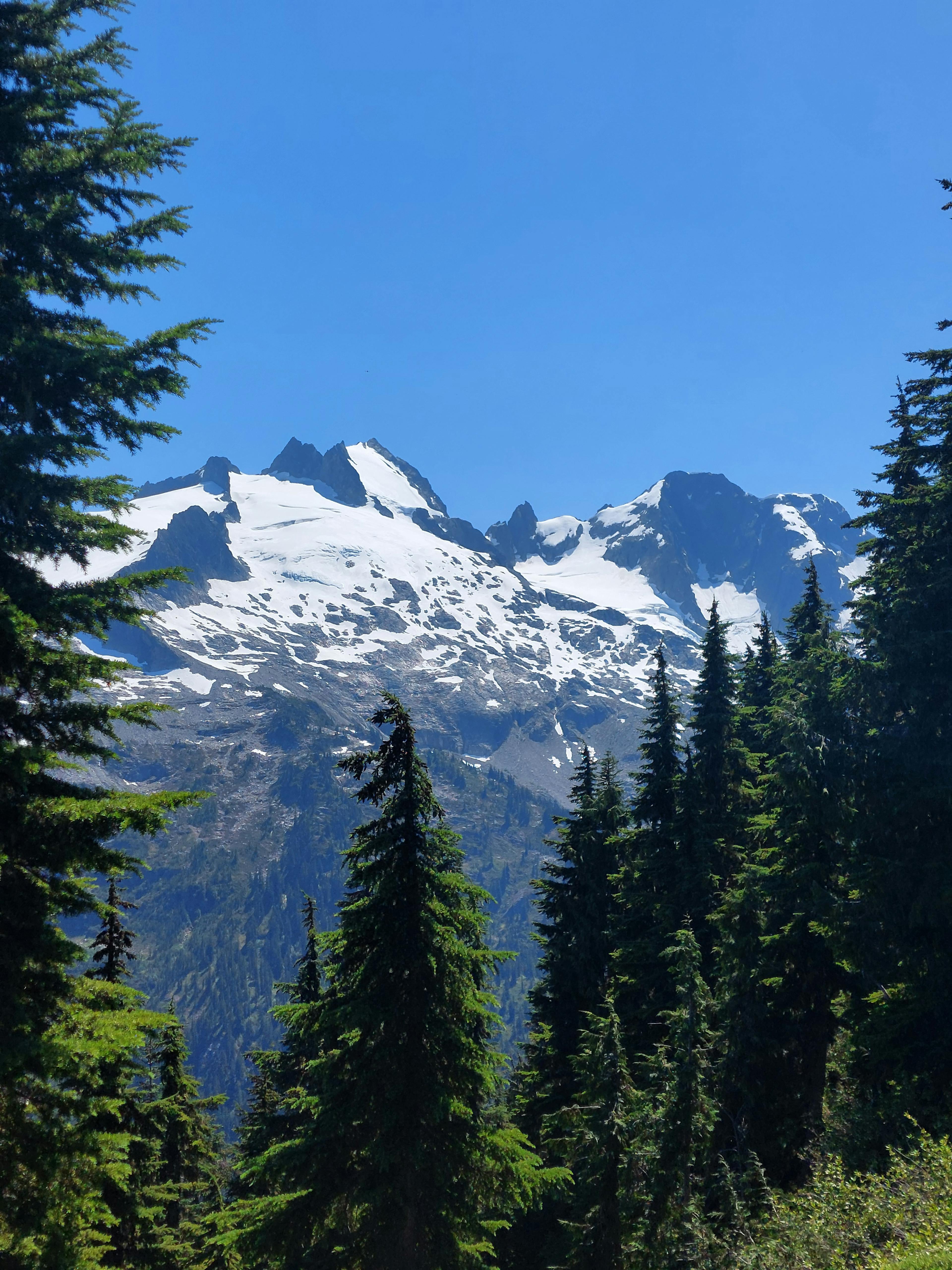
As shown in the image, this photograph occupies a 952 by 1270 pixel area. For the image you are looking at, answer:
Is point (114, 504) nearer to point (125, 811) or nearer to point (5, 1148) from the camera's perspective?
point (125, 811)

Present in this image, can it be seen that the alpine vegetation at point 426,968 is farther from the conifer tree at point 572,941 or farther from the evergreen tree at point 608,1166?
the conifer tree at point 572,941

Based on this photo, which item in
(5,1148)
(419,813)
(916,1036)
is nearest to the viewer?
(5,1148)

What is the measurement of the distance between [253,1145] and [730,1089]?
18.0 metres

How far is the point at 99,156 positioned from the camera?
13.5m

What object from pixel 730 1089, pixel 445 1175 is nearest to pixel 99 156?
pixel 445 1175

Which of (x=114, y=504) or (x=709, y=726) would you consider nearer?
(x=114, y=504)

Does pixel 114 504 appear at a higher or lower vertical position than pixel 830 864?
higher

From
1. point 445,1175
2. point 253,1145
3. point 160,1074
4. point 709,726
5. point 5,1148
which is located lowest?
point 253,1145

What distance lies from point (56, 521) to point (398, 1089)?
10.3m

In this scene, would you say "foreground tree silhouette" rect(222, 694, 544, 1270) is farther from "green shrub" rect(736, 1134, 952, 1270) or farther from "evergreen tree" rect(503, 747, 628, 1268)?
"evergreen tree" rect(503, 747, 628, 1268)

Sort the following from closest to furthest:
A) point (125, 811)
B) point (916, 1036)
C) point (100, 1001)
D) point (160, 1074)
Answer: point (125, 811)
point (100, 1001)
point (916, 1036)
point (160, 1074)

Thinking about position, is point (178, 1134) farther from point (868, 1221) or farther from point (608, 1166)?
point (868, 1221)

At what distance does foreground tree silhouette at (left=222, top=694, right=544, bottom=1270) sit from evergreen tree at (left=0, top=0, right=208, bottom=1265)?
3855 millimetres

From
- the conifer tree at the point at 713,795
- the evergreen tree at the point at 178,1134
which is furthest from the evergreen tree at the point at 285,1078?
the conifer tree at the point at 713,795
